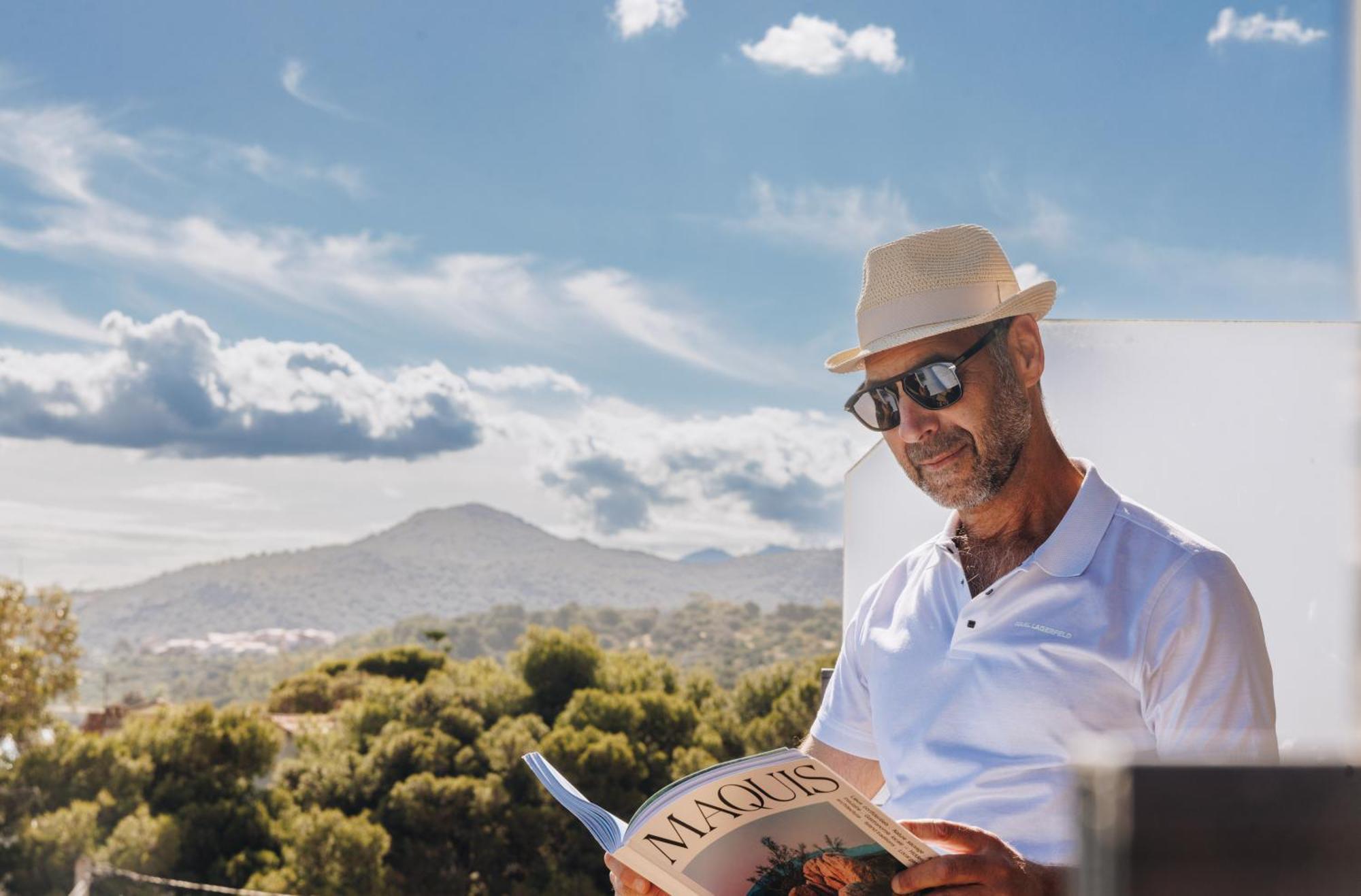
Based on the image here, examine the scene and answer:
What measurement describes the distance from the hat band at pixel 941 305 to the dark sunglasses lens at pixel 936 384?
0.07 metres

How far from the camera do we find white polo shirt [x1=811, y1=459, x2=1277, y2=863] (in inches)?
48.8

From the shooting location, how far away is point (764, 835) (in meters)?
1.16

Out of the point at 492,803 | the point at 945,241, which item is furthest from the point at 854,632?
the point at 492,803

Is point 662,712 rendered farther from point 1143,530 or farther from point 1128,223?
point 1128,223

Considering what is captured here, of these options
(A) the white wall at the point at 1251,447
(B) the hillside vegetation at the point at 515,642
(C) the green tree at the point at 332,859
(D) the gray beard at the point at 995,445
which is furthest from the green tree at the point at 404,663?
(D) the gray beard at the point at 995,445

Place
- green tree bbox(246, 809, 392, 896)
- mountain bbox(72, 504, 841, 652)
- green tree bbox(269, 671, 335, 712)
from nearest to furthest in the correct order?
green tree bbox(246, 809, 392, 896), green tree bbox(269, 671, 335, 712), mountain bbox(72, 504, 841, 652)

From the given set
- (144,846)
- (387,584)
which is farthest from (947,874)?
(387,584)

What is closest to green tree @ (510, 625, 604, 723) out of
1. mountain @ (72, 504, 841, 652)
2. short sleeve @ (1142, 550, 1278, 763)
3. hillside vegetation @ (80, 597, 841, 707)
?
hillside vegetation @ (80, 597, 841, 707)

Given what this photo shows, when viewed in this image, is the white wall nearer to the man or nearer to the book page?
the man

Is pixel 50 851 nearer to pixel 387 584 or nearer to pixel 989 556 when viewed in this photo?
pixel 989 556

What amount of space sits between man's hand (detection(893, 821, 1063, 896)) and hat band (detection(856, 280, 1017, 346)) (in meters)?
0.71

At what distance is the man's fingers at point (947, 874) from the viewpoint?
103cm

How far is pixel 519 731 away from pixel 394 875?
2276 millimetres

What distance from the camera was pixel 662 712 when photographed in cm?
1602
